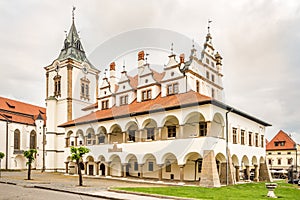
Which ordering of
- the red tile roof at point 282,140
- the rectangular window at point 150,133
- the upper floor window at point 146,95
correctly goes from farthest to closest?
1. the red tile roof at point 282,140
2. the upper floor window at point 146,95
3. the rectangular window at point 150,133

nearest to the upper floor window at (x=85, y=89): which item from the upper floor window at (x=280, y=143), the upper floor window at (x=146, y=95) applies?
A: the upper floor window at (x=146, y=95)

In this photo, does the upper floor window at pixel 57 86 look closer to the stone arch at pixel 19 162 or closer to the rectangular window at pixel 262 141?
the stone arch at pixel 19 162

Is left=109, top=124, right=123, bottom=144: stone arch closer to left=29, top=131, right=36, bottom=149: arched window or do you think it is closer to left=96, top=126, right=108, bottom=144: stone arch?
left=96, top=126, right=108, bottom=144: stone arch

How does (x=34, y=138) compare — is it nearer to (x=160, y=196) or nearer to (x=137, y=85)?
(x=137, y=85)

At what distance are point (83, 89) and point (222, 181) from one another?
2775cm

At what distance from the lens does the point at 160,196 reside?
15633 mm

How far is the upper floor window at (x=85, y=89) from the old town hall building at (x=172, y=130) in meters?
8.90

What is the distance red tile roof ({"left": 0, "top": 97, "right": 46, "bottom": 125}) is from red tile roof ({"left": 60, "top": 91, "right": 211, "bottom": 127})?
61.4 feet

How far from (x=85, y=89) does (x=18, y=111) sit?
1353 cm

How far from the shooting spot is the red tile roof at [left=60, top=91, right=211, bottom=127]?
2535 centimetres

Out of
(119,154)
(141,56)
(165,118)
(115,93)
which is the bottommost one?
(119,154)

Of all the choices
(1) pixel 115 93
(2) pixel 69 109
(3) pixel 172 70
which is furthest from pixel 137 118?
(2) pixel 69 109

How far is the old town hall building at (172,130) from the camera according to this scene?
80.1 ft

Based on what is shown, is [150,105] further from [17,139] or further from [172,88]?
[17,139]
